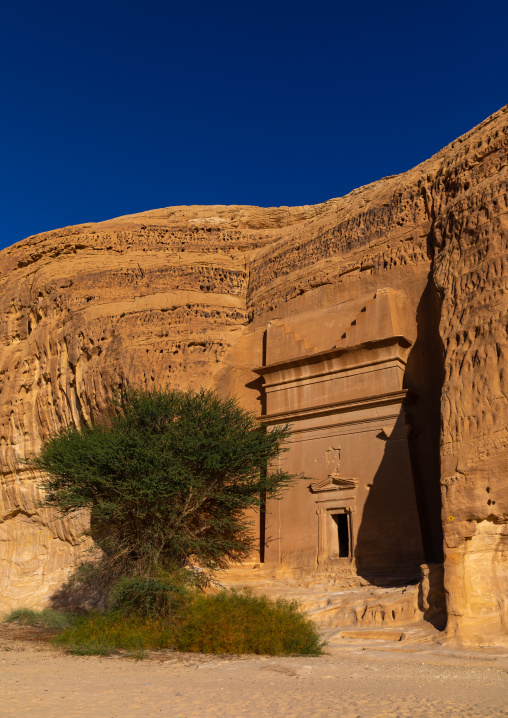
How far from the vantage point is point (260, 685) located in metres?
7.09

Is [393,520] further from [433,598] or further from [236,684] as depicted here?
[236,684]

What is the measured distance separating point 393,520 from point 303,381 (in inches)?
189

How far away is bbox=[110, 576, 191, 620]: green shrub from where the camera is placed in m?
11.1

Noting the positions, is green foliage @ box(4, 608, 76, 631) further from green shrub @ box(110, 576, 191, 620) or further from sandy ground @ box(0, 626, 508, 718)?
sandy ground @ box(0, 626, 508, 718)

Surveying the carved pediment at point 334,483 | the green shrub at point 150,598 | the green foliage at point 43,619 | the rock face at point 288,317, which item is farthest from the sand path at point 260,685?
the carved pediment at point 334,483

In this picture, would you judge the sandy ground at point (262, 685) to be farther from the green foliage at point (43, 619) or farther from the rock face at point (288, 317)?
the green foliage at point (43, 619)

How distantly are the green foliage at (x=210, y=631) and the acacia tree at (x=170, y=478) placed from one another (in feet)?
6.87

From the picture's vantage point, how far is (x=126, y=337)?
19688 mm

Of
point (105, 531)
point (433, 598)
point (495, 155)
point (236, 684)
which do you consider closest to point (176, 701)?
point (236, 684)

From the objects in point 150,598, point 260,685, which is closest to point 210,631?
point 150,598

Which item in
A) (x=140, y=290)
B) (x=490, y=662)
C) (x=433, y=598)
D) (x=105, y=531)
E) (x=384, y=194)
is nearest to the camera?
(x=490, y=662)

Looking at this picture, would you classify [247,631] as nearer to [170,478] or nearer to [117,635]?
[117,635]

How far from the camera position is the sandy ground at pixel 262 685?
Answer: 226 inches

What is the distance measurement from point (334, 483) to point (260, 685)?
8.96 meters
